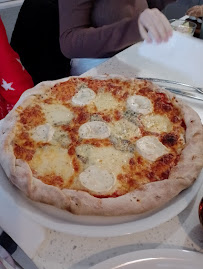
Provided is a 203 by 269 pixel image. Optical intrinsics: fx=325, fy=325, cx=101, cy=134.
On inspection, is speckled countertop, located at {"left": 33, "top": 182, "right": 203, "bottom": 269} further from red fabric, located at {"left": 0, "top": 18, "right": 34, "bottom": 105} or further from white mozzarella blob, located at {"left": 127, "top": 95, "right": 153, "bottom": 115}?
red fabric, located at {"left": 0, "top": 18, "right": 34, "bottom": 105}

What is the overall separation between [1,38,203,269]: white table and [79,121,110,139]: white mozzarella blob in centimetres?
35

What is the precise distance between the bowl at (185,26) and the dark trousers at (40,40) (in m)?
0.73

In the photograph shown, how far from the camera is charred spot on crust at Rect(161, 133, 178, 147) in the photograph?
103 cm

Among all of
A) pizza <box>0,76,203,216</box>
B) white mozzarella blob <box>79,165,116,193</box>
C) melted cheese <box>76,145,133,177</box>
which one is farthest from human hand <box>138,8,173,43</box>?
white mozzarella blob <box>79,165,116,193</box>

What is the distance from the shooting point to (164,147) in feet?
3.34

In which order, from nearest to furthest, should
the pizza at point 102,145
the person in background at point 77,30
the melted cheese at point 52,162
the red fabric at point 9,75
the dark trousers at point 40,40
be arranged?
1. the pizza at point 102,145
2. the melted cheese at point 52,162
3. the person in background at point 77,30
4. the red fabric at point 9,75
5. the dark trousers at point 40,40

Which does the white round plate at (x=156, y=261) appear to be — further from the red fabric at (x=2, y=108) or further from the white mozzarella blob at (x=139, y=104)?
the red fabric at (x=2, y=108)

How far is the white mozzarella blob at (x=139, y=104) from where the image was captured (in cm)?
117

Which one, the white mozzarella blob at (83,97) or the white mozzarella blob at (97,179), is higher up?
the white mozzarella blob at (83,97)

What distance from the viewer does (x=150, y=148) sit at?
1.01 meters

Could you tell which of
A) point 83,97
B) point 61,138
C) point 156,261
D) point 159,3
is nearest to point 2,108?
point 83,97

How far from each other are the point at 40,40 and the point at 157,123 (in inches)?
47.7

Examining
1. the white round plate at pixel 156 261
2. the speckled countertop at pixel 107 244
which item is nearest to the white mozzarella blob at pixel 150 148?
the speckled countertop at pixel 107 244

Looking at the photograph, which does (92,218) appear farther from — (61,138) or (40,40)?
(40,40)
